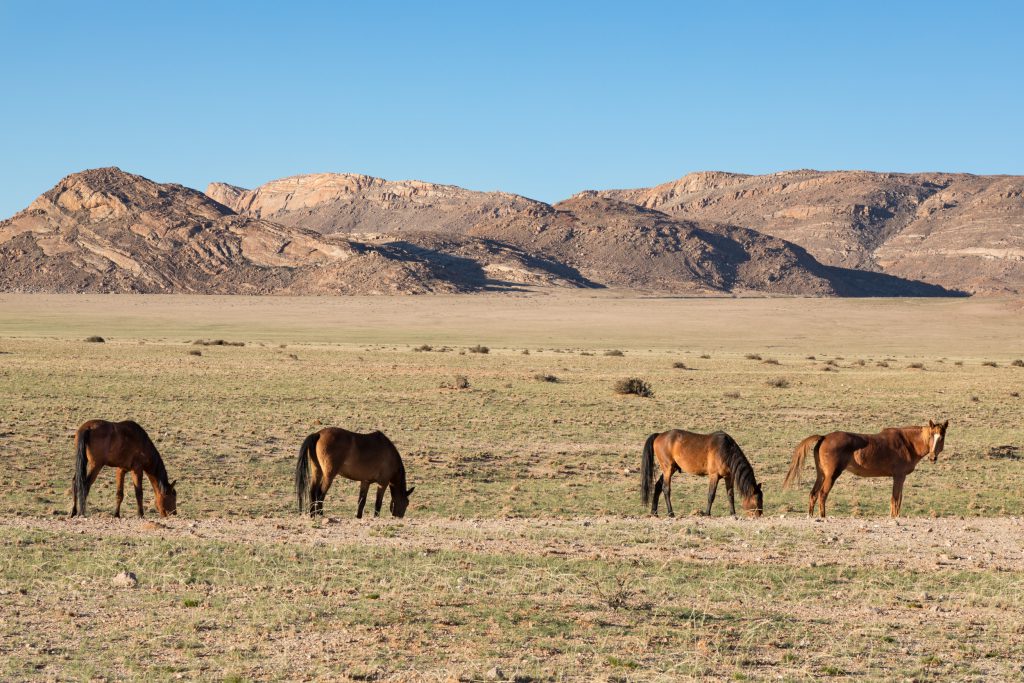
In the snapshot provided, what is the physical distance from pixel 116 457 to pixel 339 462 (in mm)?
2694

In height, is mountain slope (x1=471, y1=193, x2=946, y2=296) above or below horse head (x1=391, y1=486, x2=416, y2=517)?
above

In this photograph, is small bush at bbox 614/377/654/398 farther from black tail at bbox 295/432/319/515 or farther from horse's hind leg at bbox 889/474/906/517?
black tail at bbox 295/432/319/515

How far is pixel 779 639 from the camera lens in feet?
30.1

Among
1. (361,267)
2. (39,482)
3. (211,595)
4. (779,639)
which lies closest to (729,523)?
(779,639)

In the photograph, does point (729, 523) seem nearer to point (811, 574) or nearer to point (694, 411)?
point (811, 574)

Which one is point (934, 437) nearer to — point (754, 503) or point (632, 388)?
point (754, 503)

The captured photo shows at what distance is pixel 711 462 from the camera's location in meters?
15.4

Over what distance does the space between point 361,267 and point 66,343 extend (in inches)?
3313

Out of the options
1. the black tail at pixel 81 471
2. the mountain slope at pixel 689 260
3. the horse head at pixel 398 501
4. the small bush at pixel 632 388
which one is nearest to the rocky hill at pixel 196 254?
the mountain slope at pixel 689 260

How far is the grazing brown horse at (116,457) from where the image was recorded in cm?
1398

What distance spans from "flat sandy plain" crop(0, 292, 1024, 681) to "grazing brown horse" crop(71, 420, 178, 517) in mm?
706

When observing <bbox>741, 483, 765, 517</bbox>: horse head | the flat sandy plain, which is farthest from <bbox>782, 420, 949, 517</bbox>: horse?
the flat sandy plain

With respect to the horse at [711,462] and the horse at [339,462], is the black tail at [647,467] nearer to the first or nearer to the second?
the horse at [711,462]

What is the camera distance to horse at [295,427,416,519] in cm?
1459
